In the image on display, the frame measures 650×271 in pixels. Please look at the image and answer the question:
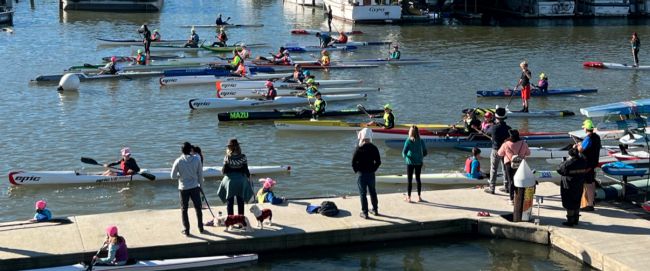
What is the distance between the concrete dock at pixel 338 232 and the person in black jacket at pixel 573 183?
0.27 m

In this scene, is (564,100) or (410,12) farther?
(410,12)

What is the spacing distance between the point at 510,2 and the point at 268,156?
51634mm

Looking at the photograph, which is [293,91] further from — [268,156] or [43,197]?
[43,197]

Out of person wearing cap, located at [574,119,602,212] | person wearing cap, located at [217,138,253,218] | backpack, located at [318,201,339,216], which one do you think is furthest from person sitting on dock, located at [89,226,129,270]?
person wearing cap, located at [574,119,602,212]

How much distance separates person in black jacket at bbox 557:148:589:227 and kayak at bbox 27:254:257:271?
17.0ft

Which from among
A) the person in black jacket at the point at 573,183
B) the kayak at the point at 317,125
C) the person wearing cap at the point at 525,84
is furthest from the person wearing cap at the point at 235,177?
the person wearing cap at the point at 525,84

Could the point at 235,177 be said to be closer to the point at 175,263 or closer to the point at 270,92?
the point at 175,263

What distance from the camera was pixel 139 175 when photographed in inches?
833

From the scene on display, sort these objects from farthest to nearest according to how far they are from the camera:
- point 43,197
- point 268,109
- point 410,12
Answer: point 410,12 → point 268,109 → point 43,197

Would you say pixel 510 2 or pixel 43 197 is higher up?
pixel 510 2

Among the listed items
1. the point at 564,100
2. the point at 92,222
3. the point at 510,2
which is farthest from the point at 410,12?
the point at 92,222

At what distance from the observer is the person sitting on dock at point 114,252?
1335 centimetres

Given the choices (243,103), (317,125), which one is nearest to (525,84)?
(317,125)

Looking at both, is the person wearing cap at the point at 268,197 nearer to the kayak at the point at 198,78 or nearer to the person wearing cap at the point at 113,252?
the person wearing cap at the point at 113,252
